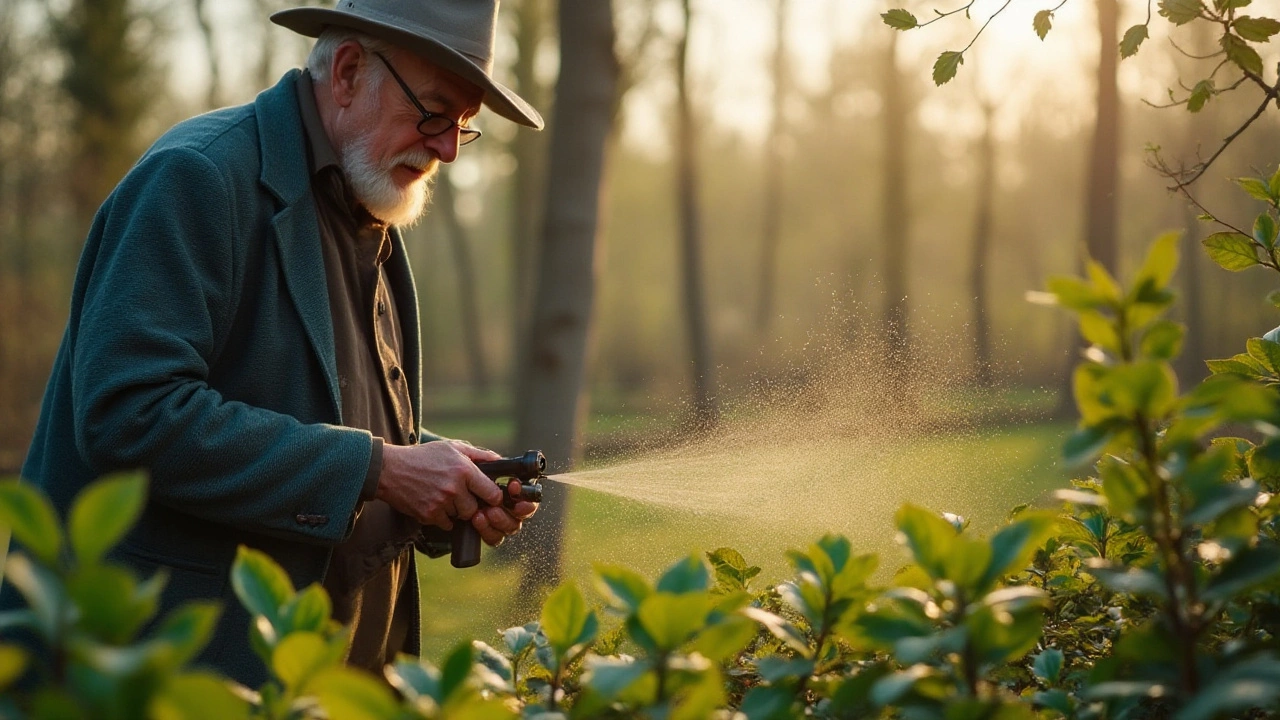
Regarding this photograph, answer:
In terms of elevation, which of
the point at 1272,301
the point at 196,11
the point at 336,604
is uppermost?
the point at 196,11

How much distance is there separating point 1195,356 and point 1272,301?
91.1 feet

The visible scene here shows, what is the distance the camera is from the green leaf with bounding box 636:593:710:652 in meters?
1.27

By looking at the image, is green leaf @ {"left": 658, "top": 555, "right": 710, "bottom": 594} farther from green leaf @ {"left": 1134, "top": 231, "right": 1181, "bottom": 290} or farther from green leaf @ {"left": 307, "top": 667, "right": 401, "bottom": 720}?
green leaf @ {"left": 1134, "top": 231, "right": 1181, "bottom": 290}

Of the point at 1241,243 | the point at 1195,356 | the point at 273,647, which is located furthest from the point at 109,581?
the point at 1195,356

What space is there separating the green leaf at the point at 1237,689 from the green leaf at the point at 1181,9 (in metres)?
1.64

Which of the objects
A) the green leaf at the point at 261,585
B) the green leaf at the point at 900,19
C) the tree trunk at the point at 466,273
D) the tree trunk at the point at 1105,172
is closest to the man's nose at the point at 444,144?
the green leaf at the point at 900,19

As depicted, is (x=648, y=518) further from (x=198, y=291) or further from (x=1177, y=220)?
(x=1177, y=220)

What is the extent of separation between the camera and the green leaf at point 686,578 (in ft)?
4.44

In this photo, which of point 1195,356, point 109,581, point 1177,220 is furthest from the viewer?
point 1177,220

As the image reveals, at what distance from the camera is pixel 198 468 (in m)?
2.72

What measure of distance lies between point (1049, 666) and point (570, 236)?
7457 mm

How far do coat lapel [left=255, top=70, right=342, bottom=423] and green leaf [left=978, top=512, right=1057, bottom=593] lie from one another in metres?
2.09

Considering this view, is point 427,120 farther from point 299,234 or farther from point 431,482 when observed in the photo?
point 431,482

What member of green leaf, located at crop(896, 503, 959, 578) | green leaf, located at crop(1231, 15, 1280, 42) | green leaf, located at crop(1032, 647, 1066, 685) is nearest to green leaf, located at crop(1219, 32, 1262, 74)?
green leaf, located at crop(1231, 15, 1280, 42)
